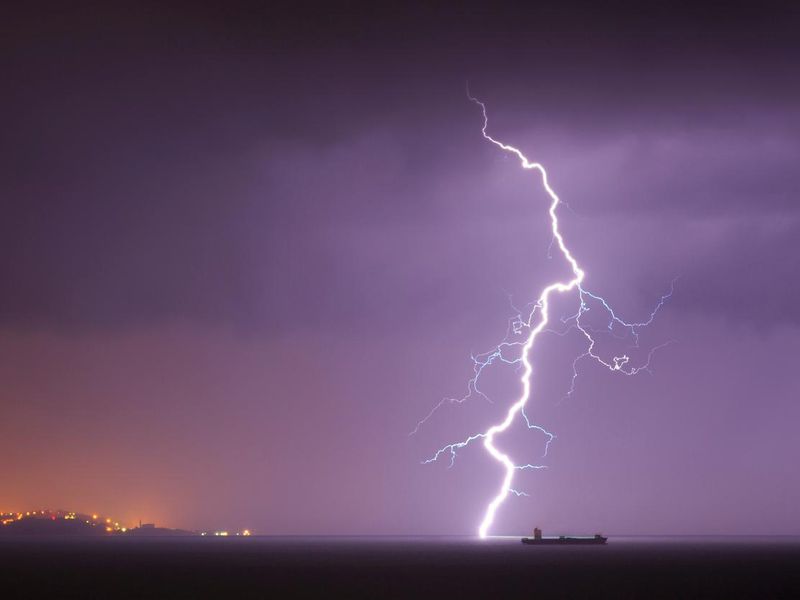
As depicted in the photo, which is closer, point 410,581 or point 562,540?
point 410,581

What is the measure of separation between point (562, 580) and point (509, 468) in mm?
15923

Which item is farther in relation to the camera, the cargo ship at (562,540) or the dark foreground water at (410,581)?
the cargo ship at (562,540)

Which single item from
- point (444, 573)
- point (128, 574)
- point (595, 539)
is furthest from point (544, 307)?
point (595, 539)

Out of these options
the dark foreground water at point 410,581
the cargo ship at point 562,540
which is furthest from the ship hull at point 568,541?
the dark foreground water at point 410,581

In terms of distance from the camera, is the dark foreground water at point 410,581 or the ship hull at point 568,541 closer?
the dark foreground water at point 410,581

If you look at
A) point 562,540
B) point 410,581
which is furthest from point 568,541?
point 410,581

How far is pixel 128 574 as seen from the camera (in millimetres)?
66312

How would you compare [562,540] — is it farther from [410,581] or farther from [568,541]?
[410,581]

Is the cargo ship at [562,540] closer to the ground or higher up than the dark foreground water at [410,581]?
higher up

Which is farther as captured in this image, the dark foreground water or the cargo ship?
the cargo ship

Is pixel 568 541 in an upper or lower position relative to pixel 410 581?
upper

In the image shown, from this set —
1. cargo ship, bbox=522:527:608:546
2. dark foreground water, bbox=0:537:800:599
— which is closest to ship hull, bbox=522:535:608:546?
cargo ship, bbox=522:527:608:546

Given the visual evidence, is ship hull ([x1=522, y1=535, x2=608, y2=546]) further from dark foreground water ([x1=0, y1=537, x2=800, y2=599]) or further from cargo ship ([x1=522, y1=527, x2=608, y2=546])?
dark foreground water ([x1=0, y1=537, x2=800, y2=599])

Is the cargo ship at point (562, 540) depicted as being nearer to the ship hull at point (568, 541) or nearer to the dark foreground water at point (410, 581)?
the ship hull at point (568, 541)
